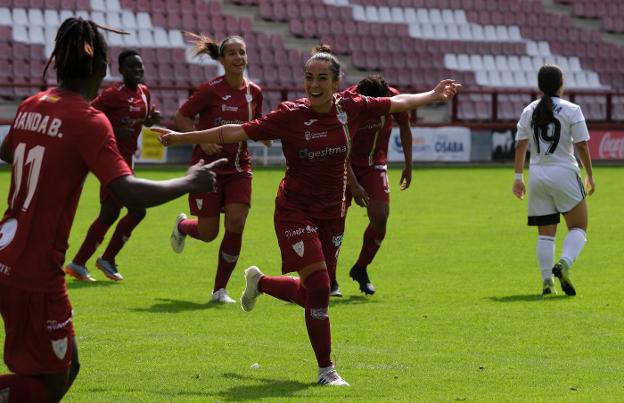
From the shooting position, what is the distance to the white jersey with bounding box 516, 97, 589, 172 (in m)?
11.2

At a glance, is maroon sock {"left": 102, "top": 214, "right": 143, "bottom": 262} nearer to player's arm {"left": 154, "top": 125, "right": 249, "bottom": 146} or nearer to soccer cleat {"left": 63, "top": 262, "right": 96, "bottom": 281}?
soccer cleat {"left": 63, "top": 262, "right": 96, "bottom": 281}

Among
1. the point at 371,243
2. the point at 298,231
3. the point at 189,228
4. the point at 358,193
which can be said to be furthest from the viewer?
the point at 189,228

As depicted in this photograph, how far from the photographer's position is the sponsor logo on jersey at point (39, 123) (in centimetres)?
507

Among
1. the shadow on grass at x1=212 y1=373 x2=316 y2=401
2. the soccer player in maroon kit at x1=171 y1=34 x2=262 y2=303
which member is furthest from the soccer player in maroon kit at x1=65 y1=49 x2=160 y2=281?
the shadow on grass at x1=212 y1=373 x2=316 y2=401

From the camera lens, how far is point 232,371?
25.6 ft

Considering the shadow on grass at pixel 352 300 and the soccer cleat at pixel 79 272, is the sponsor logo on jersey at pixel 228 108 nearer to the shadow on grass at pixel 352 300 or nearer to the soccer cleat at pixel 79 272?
the shadow on grass at pixel 352 300

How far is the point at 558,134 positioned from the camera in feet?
36.8

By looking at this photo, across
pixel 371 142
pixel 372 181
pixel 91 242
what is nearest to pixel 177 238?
pixel 91 242

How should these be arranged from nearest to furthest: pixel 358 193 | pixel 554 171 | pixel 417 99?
pixel 417 99
pixel 358 193
pixel 554 171

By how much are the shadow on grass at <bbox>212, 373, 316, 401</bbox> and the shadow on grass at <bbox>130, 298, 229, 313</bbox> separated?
3019 mm

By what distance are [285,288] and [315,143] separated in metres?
1.24

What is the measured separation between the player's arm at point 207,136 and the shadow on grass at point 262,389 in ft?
4.76

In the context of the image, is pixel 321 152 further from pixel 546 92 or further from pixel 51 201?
pixel 546 92

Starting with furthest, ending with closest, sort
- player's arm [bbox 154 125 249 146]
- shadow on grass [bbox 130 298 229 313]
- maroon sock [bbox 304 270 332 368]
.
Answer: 1. shadow on grass [bbox 130 298 229 313]
2. maroon sock [bbox 304 270 332 368]
3. player's arm [bbox 154 125 249 146]
